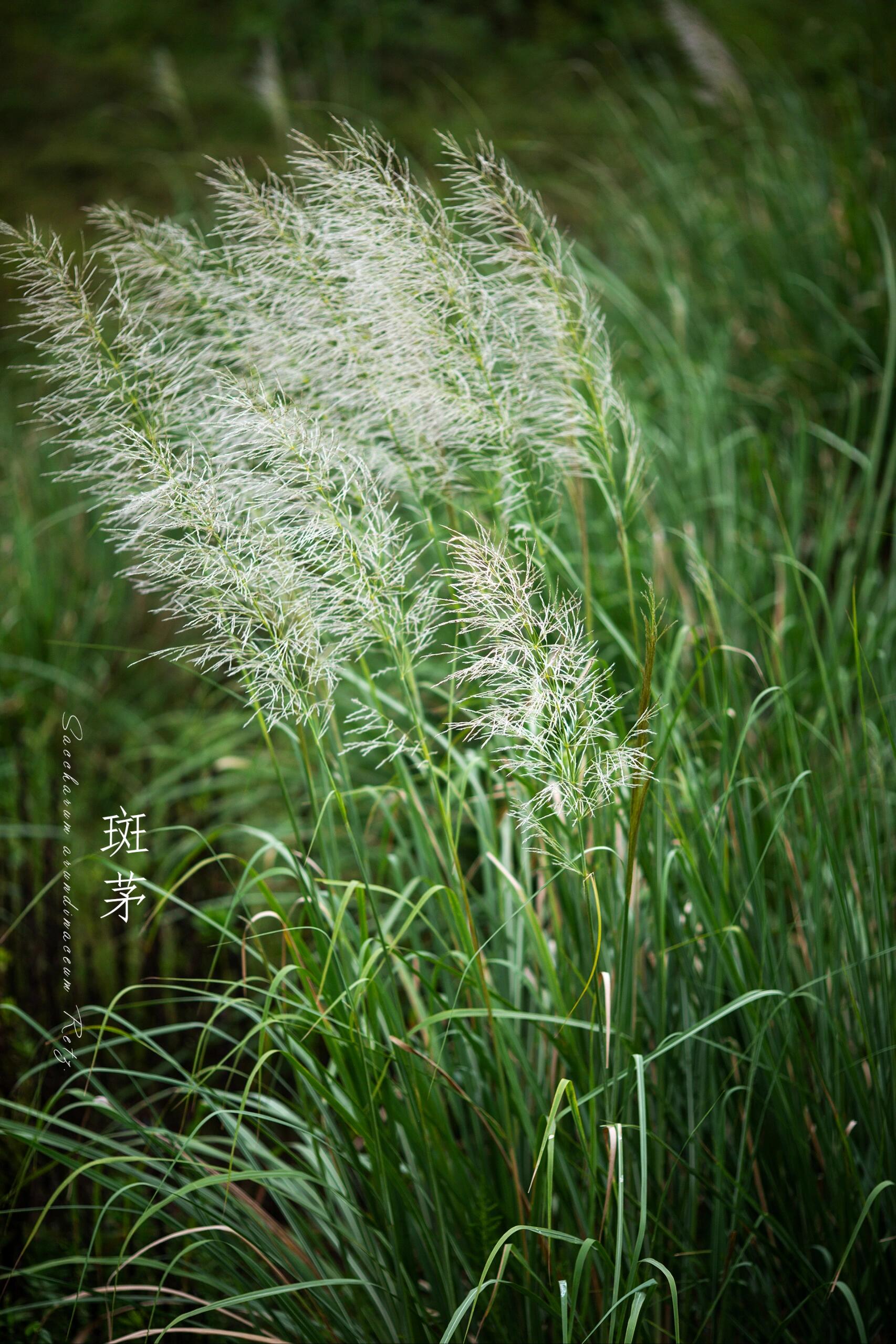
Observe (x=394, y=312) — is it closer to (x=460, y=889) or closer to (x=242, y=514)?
(x=242, y=514)

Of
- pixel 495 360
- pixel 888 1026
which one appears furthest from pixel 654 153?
pixel 888 1026

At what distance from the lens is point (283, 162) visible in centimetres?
479

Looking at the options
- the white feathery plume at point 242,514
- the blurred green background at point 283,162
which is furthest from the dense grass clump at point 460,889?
the blurred green background at point 283,162

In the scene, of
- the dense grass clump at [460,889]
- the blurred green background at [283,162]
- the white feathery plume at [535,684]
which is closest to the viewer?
the white feathery plume at [535,684]

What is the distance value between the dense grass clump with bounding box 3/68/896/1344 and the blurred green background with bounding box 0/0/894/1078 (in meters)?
0.28

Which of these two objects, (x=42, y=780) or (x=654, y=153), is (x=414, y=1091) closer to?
(x=42, y=780)

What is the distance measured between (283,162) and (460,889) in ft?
15.9

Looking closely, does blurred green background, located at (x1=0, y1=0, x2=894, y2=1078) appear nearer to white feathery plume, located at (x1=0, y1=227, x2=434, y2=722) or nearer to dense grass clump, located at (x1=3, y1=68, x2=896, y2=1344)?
white feathery plume, located at (x1=0, y1=227, x2=434, y2=722)

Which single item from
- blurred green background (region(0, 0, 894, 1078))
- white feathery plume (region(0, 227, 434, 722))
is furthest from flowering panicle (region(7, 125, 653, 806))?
blurred green background (region(0, 0, 894, 1078))

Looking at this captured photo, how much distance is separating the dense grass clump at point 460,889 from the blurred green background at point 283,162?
0.28 metres

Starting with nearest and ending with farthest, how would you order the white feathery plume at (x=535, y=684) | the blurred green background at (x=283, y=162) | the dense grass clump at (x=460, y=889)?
the white feathery plume at (x=535, y=684)
the dense grass clump at (x=460, y=889)
the blurred green background at (x=283, y=162)

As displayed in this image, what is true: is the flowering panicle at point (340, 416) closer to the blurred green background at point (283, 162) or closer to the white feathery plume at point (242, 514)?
the white feathery plume at point (242, 514)

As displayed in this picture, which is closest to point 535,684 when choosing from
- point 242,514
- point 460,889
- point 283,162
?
point 460,889

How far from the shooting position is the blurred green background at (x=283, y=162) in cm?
251
